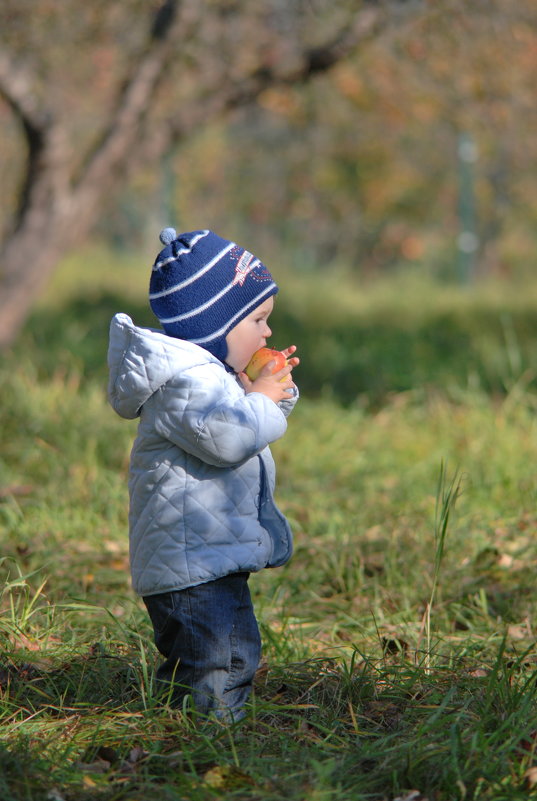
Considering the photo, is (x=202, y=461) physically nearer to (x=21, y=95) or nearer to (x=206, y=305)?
(x=206, y=305)

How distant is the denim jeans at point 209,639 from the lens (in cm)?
271

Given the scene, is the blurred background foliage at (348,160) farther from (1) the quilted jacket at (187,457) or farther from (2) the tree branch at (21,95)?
(1) the quilted jacket at (187,457)

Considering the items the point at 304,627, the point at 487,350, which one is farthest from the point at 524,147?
the point at 304,627

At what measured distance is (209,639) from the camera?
2.72 meters

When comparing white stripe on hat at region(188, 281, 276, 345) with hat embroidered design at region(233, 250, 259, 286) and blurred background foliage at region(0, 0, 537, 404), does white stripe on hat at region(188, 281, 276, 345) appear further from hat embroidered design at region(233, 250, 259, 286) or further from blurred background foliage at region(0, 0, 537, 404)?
blurred background foliage at region(0, 0, 537, 404)

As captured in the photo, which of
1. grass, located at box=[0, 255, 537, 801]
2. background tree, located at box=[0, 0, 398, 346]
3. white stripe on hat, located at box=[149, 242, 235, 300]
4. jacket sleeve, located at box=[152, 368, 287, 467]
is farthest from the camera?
background tree, located at box=[0, 0, 398, 346]

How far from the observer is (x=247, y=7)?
7.96 meters

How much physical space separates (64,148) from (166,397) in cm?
535

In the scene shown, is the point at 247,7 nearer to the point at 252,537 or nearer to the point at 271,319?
the point at 271,319

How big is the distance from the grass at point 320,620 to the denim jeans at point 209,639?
0.08 m

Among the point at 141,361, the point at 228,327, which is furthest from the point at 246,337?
the point at 141,361

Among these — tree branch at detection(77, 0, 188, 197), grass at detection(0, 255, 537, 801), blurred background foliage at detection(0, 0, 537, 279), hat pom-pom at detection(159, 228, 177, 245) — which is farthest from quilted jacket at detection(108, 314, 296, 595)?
blurred background foliage at detection(0, 0, 537, 279)

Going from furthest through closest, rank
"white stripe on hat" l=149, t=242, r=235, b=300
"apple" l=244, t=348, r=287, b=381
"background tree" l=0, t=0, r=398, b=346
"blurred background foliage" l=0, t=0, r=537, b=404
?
"blurred background foliage" l=0, t=0, r=537, b=404 < "background tree" l=0, t=0, r=398, b=346 < "apple" l=244, t=348, r=287, b=381 < "white stripe on hat" l=149, t=242, r=235, b=300

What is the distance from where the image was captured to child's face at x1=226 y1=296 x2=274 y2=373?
282cm
